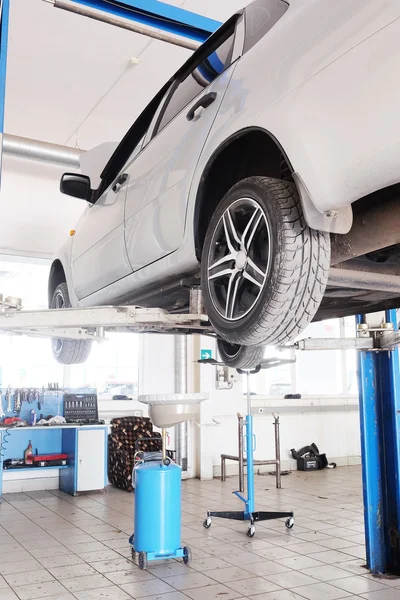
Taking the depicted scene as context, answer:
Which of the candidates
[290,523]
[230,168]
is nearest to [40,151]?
[230,168]

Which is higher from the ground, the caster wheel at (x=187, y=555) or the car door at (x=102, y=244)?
the car door at (x=102, y=244)

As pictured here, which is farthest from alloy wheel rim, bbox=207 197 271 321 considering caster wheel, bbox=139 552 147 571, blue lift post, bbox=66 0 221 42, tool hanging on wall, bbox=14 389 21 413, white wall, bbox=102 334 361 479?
white wall, bbox=102 334 361 479

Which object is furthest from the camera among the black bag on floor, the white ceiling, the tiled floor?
the black bag on floor

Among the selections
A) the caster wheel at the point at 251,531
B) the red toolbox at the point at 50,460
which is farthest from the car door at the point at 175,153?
the red toolbox at the point at 50,460

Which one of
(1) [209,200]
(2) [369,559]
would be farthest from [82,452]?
(1) [209,200]

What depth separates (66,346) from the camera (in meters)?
4.11

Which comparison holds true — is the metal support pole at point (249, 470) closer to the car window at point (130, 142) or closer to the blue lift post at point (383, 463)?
the blue lift post at point (383, 463)

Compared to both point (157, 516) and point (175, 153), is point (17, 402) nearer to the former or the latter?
point (157, 516)

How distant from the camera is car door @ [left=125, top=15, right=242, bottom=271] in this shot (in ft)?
6.91

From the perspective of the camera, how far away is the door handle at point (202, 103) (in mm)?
2072

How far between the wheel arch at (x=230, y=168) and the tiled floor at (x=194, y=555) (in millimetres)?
2552

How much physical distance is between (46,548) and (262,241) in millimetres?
3807

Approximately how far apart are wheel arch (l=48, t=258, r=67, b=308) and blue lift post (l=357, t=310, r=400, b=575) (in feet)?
7.66

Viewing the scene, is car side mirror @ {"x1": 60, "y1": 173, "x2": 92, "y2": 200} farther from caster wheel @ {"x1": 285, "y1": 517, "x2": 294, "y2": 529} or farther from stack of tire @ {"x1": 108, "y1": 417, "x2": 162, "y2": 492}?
stack of tire @ {"x1": 108, "y1": 417, "x2": 162, "y2": 492}
